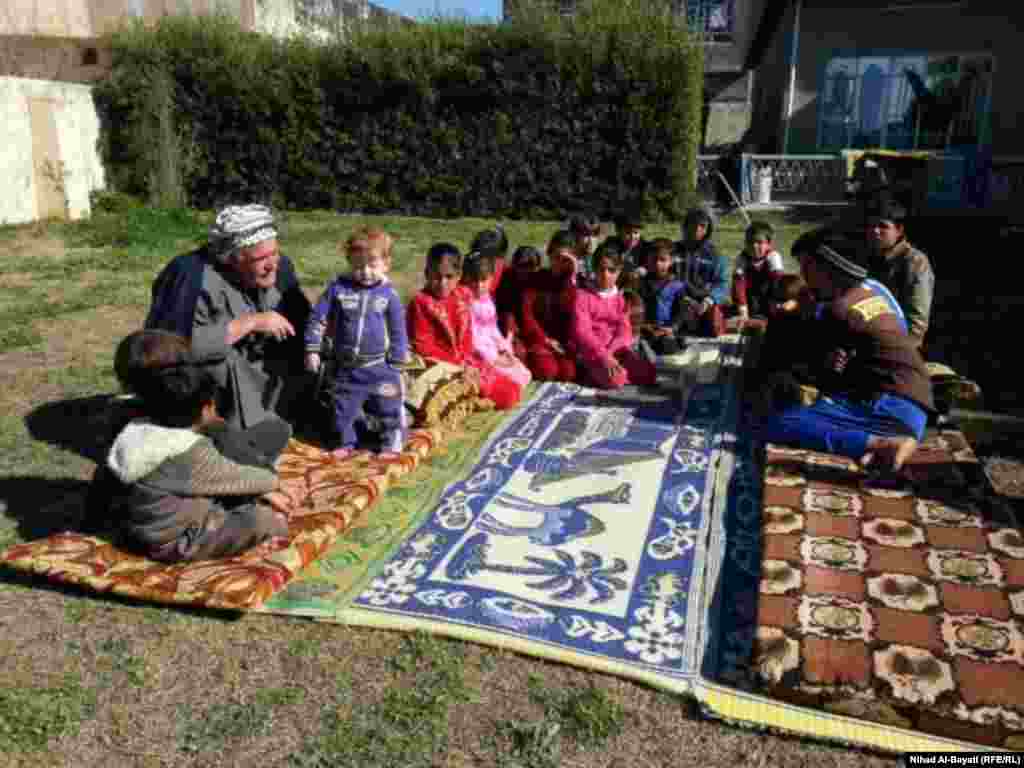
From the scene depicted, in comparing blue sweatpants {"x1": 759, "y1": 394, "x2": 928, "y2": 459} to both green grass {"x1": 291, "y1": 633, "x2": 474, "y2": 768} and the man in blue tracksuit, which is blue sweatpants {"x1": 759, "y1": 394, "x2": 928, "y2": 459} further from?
the man in blue tracksuit

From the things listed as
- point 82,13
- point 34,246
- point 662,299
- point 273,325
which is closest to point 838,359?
point 662,299

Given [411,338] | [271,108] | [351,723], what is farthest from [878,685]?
[271,108]

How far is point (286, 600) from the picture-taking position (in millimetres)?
3086

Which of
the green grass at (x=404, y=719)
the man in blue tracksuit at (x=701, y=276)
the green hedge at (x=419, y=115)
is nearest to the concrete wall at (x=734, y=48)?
the green hedge at (x=419, y=115)

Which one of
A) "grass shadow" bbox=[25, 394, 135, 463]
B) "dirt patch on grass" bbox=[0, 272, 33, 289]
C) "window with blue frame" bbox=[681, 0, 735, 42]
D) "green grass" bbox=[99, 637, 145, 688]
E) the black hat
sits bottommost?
"green grass" bbox=[99, 637, 145, 688]

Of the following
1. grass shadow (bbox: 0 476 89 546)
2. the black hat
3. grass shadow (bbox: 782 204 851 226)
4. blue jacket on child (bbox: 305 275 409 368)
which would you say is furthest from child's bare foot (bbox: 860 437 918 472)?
grass shadow (bbox: 782 204 851 226)

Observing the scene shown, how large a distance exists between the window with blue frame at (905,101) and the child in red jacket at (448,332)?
12.1 metres

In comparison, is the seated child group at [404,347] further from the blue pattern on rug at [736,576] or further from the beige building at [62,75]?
the beige building at [62,75]

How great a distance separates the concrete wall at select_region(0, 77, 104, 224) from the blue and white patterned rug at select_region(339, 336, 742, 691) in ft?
34.2

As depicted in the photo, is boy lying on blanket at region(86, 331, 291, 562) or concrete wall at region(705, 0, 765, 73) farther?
concrete wall at region(705, 0, 765, 73)

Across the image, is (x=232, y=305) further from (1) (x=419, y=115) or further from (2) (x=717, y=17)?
(2) (x=717, y=17)

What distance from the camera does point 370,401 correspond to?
4.54 metres

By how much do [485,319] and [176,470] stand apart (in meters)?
2.91

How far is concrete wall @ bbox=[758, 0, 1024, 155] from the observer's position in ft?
46.3
